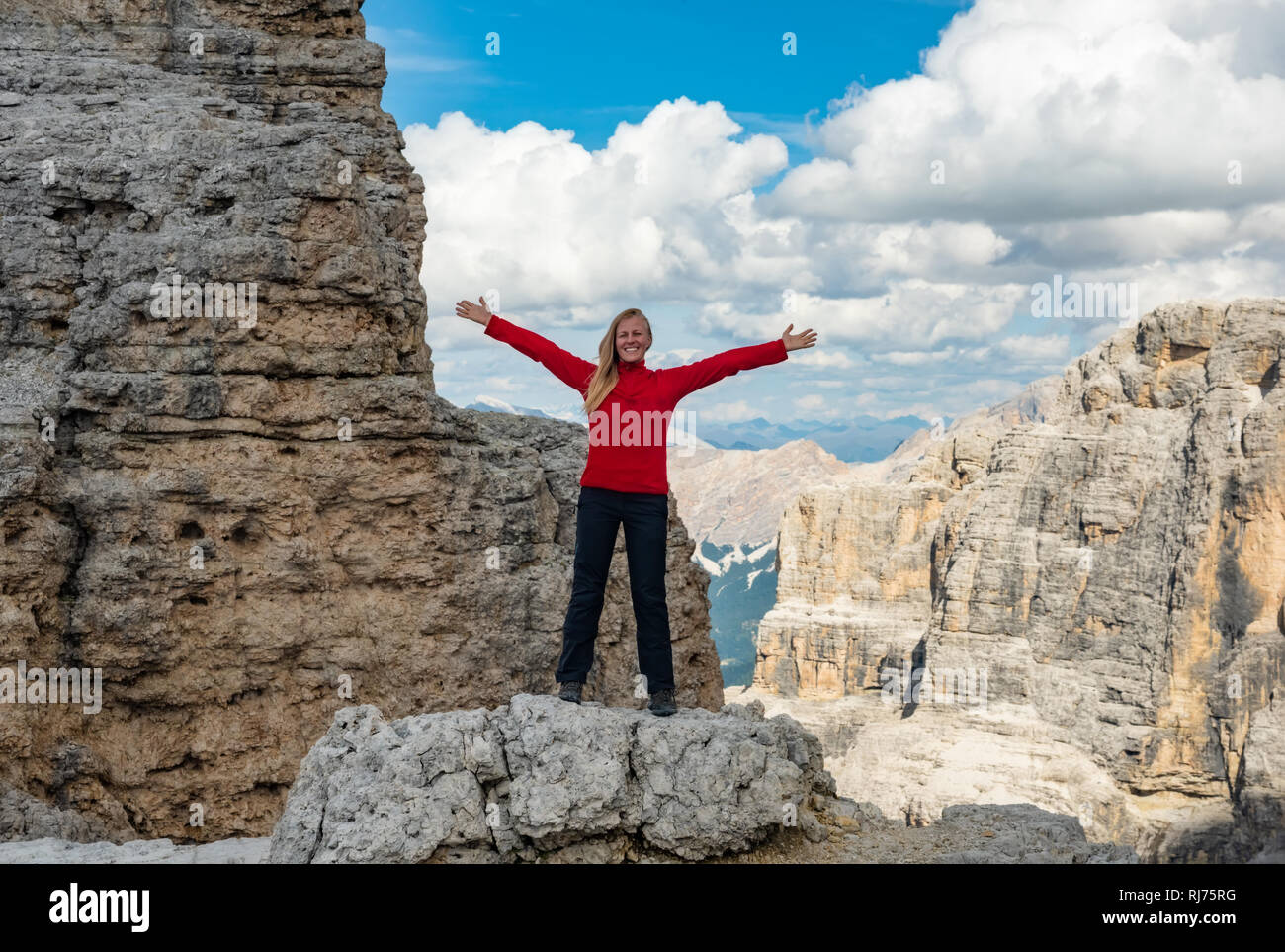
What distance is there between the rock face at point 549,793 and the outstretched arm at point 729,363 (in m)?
2.60

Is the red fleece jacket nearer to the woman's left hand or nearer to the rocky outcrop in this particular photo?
the woman's left hand

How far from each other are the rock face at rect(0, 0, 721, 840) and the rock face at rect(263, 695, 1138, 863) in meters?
4.27

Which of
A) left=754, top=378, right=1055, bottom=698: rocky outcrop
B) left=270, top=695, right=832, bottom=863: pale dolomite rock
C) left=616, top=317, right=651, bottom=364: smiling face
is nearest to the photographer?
left=270, top=695, right=832, bottom=863: pale dolomite rock

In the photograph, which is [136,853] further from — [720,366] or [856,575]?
[856,575]

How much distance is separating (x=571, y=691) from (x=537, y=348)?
275 centimetres

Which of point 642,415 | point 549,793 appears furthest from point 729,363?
point 549,793

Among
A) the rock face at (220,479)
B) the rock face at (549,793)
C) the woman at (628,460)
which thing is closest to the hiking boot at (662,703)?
the woman at (628,460)

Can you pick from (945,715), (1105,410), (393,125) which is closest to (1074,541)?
(1105,410)

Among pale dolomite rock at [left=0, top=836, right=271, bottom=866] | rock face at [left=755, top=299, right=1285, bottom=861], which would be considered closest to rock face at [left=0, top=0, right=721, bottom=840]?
pale dolomite rock at [left=0, top=836, right=271, bottom=866]

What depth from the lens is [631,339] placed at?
8844mm

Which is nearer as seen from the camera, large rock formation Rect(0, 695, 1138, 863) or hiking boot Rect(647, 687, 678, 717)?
large rock formation Rect(0, 695, 1138, 863)

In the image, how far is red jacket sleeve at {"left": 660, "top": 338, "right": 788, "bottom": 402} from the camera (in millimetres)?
8672

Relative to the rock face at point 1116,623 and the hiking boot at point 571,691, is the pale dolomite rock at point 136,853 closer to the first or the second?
the hiking boot at point 571,691

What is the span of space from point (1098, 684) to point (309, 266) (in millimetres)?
85771
